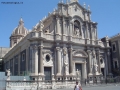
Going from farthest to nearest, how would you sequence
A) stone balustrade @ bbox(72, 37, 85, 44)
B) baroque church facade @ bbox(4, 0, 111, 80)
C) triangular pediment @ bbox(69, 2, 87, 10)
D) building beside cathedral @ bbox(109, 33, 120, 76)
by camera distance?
1. building beside cathedral @ bbox(109, 33, 120, 76)
2. triangular pediment @ bbox(69, 2, 87, 10)
3. stone balustrade @ bbox(72, 37, 85, 44)
4. baroque church facade @ bbox(4, 0, 111, 80)

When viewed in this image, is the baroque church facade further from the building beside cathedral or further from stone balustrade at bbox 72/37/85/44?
the building beside cathedral

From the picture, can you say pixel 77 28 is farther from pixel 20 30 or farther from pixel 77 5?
pixel 20 30

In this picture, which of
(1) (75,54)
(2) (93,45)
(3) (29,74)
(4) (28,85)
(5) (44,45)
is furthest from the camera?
(2) (93,45)

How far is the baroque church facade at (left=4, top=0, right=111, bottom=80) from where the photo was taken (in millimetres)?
Result: 32906

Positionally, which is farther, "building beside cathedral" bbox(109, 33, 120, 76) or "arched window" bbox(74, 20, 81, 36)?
"building beside cathedral" bbox(109, 33, 120, 76)

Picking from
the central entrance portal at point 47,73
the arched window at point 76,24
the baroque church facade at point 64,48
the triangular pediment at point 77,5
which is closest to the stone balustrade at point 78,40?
the baroque church facade at point 64,48

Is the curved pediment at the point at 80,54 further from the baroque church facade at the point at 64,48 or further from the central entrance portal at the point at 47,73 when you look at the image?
the central entrance portal at the point at 47,73

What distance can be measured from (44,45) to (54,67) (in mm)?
4518

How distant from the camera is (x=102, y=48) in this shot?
4247cm

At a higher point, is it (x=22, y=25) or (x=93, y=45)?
(x=22, y=25)

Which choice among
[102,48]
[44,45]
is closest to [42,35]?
[44,45]

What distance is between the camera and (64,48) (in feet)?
117

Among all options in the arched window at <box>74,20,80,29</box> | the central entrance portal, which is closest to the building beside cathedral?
the arched window at <box>74,20,80,29</box>

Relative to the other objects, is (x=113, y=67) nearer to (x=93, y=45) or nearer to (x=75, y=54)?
(x=93, y=45)
